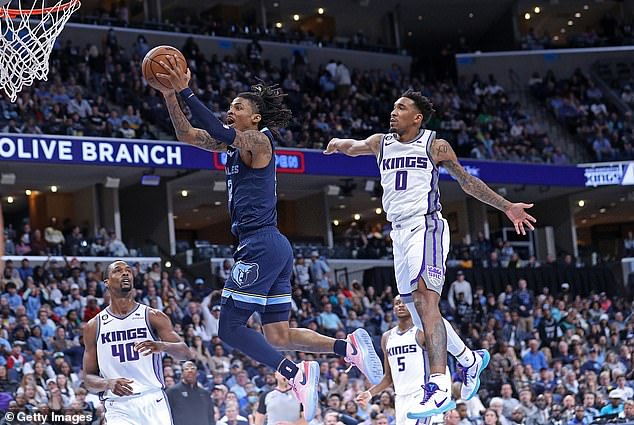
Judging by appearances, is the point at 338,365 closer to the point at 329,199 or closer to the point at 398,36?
the point at 329,199

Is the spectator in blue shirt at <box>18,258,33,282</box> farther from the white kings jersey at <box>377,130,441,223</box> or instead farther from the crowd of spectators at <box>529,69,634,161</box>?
the crowd of spectators at <box>529,69,634,161</box>

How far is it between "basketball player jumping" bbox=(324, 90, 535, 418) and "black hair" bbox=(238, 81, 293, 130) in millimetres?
678

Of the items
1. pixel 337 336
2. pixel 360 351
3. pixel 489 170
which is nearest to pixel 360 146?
pixel 360 351

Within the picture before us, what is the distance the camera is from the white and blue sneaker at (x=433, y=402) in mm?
7785

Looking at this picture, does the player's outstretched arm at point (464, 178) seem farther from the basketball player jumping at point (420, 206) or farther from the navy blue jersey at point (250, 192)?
the navy blue jersey at point (250, 192)

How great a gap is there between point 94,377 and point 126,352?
1.02 feet

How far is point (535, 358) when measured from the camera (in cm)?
2089

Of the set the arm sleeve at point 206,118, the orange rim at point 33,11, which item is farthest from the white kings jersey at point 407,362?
the orange rim at point 33,11

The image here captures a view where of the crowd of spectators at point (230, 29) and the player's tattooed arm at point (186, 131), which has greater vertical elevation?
the crowd of spectators at point (230, 29)

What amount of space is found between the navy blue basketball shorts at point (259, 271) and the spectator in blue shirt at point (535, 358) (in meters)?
13.4

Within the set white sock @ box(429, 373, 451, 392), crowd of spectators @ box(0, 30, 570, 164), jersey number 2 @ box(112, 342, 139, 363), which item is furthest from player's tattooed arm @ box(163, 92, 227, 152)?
crowd of spectators @ box(0, 30, 570, 164)

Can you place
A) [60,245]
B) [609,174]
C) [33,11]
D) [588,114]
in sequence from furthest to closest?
1. [588,114]
2. [609,174]
3. [60,245]
4. [33,11]

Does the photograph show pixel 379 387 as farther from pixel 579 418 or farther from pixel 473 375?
pixel 579 418

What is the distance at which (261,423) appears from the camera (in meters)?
13.0
